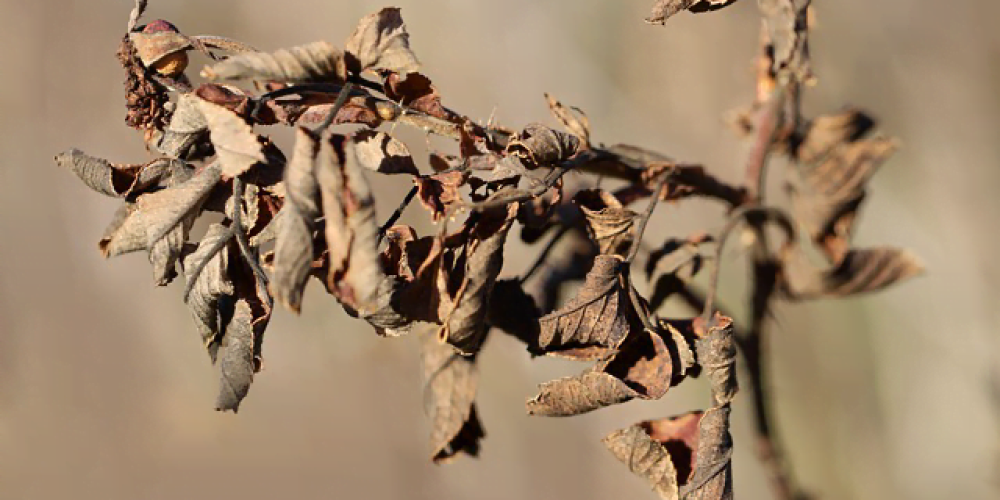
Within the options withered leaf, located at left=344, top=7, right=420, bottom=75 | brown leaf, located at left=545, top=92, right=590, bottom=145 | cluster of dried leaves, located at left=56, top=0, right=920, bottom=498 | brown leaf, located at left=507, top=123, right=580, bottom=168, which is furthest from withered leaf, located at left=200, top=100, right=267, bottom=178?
brown leaf, located at left=545, top=92, right=590, bottom=145

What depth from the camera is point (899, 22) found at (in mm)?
1631

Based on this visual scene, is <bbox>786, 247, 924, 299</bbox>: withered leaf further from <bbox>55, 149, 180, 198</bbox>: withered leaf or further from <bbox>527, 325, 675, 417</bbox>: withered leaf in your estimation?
<bbox>55, 149, 180, 198</bbox>: withered leaf

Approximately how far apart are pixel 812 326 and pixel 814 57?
0.51 m

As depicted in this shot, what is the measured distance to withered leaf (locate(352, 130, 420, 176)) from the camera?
0.80 metres

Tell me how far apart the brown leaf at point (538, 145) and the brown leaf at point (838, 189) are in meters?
0.67

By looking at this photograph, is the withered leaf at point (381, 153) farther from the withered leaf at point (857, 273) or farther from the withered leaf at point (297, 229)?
the withered leaf at point (857, 273)

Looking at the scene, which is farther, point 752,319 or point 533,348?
point 752,319

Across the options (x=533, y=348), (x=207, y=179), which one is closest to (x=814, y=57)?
(x=533, y=348)

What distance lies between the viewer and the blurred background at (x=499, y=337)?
1.55 m

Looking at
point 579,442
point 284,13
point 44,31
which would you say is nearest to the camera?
point 579,442

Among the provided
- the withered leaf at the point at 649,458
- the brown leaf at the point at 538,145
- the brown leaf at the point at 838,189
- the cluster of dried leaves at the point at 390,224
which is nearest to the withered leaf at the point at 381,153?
the cluster of dried leaves at the point at 390,224

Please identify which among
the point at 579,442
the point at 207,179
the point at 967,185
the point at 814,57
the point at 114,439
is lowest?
the point at 114,439

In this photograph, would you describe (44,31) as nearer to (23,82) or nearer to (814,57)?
(23,82)

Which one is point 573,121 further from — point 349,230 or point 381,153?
point 349,230
